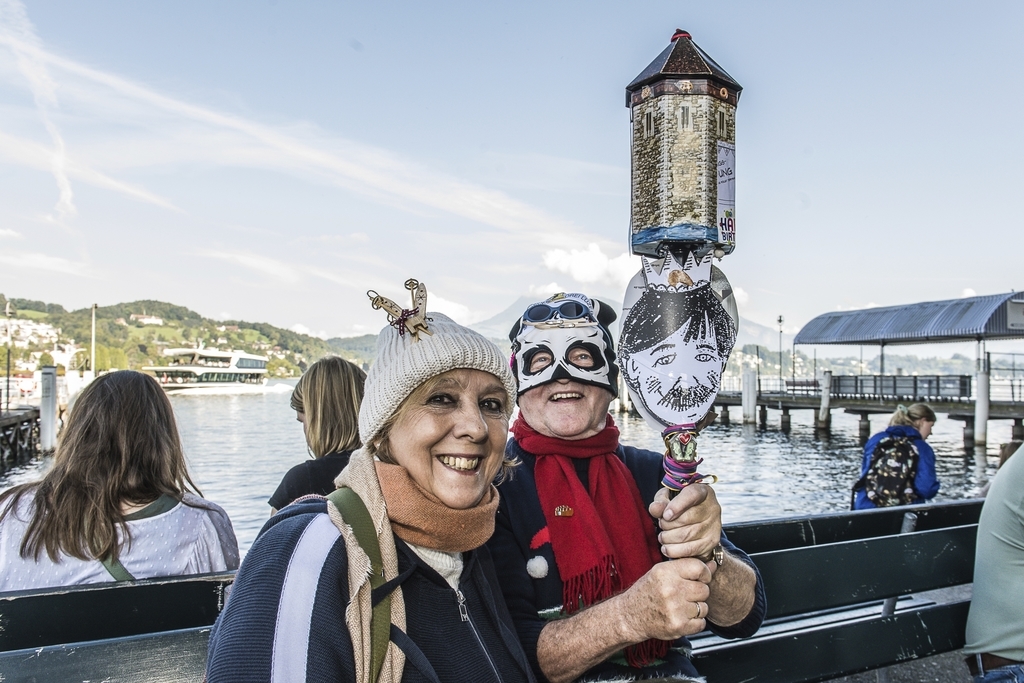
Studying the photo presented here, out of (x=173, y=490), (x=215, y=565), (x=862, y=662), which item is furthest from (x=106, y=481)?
(x=862, y=662)

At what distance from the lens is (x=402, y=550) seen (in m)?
1.87

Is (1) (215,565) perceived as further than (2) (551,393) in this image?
Yes

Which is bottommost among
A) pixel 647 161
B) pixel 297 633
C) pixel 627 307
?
pixel 297 633

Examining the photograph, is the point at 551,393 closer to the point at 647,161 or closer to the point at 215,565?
the point at 647,161

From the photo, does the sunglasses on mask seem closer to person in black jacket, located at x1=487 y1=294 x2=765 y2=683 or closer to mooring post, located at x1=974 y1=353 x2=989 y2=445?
person in black jacket, located at x1=487 y1=294 x2=765 y2=683

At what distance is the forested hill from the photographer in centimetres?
13388

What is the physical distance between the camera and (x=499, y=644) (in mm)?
2012

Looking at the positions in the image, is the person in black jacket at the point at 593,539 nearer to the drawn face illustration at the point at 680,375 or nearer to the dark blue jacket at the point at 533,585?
the dark blue jacket at the point at 533,585

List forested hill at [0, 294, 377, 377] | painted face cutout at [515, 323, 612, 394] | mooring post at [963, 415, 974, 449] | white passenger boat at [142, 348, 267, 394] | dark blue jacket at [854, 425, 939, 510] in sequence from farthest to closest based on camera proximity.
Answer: forested hill at [0, 294, 377, 377]
white passenger boat at [142, 348, 267, 394]
mooring post at [963, 415, 974, 449]
dark blue jacket at [854, 425, 939, 510]
painted face cutout at [515, 323, 612, 394]

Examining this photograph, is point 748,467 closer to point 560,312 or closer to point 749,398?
point 749,398

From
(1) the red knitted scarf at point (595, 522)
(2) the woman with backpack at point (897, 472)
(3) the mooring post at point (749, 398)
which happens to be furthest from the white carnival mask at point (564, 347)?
(3) the mooring post at point (749, 398)

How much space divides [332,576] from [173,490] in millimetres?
1828

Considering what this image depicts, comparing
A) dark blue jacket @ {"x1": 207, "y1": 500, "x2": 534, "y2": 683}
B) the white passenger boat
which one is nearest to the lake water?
dark blue jacket @ {"x1": 207, "y1": 500, "x2": 534, "y2": 683}

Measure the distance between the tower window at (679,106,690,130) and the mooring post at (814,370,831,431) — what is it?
40.0 meters
